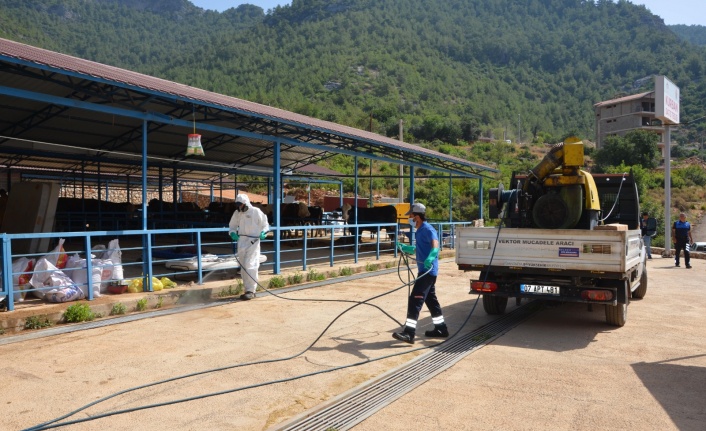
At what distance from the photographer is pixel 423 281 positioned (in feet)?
22.1

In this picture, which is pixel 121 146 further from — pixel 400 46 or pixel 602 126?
pixel 400 46

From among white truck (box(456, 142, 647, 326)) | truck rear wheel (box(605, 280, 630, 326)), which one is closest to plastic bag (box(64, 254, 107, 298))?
white truck (box(456, 142, 647, 326))

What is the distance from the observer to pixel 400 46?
445 ft

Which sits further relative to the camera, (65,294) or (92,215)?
(92,215)

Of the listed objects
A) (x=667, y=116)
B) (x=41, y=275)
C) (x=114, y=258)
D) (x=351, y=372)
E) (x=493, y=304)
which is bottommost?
(x=351, y=372)

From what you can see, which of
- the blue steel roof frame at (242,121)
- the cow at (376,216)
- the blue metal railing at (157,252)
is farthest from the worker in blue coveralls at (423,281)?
the cow at (376,216)

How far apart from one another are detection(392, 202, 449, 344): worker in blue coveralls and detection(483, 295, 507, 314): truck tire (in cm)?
165

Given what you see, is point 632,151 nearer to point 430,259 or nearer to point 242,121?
point 242,121

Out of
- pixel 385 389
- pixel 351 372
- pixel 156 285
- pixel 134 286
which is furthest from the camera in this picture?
pixel 156 285

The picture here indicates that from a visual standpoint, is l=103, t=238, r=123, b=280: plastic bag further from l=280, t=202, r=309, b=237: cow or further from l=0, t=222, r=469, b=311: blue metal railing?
l=280, t=202, r=309, b=237: cow

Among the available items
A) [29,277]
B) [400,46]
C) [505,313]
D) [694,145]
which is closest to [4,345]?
[29,277]

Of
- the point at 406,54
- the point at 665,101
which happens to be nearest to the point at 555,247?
the point at 665,101

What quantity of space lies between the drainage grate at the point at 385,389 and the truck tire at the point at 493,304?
99 cm

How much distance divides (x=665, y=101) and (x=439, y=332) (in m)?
21.4
